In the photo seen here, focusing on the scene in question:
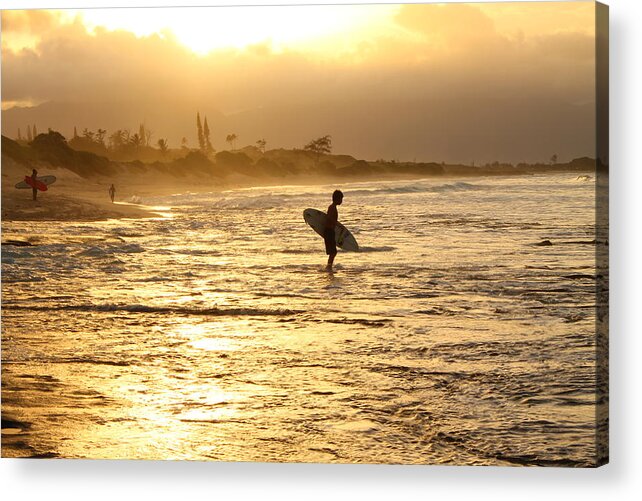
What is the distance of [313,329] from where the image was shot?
6.03 m

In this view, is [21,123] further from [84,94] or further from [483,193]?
[483,193]

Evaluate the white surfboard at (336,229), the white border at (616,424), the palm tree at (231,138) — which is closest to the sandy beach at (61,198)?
the palm tree at (231,138)

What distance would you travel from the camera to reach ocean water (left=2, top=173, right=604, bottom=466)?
19.1 ft

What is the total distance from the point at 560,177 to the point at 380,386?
133 cm

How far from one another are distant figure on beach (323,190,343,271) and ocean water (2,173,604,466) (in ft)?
0.14

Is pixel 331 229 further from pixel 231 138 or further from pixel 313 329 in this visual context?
pixel 231 138

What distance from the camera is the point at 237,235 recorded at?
243 inches

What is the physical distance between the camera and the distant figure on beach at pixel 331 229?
605cm

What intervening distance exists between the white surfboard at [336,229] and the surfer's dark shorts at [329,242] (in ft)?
0.05

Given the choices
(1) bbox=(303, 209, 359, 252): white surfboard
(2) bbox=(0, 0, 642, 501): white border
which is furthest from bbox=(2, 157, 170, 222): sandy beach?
(2) bbox=(0, 0, 642, 501): white border

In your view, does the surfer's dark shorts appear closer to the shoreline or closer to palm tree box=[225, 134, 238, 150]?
the shoreline

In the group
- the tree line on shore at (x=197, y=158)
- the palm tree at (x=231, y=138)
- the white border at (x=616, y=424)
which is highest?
the palm tree at (x=231, y=138)

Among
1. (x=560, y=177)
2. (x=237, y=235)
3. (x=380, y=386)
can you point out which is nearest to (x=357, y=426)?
(x=380, y=386)

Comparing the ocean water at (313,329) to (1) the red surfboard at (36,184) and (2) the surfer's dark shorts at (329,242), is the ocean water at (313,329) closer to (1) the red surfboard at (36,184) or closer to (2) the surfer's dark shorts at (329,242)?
(2) the surfer's dark shorts at (329,242)
